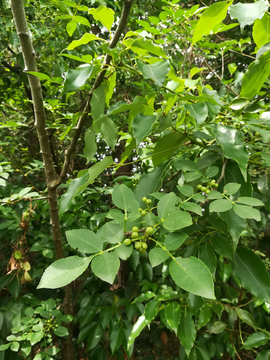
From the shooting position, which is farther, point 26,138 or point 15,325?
point 26,138

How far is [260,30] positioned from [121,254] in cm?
49

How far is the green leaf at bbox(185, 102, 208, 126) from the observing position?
1.52 feet

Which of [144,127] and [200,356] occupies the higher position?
[144,127]

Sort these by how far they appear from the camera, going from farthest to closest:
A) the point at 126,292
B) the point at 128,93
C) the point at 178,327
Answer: the point at 128,93 → the point at 126,292 → the point at 178,327

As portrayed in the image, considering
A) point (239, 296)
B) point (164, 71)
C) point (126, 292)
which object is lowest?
point (126, 292)

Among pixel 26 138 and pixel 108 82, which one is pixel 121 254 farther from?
pixel 26 138

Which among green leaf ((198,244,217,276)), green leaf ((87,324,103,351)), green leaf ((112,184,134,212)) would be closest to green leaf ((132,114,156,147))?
green leaf ((112,184,134,212))

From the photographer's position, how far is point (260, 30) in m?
0.44

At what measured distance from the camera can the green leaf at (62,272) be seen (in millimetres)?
280

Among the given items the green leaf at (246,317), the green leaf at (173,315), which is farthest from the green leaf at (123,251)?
the green leaf at (246,317)

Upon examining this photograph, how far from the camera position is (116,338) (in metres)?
1.04

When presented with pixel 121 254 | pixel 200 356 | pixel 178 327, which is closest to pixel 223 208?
pixel 121 254

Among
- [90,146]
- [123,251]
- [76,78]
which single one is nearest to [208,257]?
[123,251]

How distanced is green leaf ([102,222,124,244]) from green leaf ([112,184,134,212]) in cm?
4
